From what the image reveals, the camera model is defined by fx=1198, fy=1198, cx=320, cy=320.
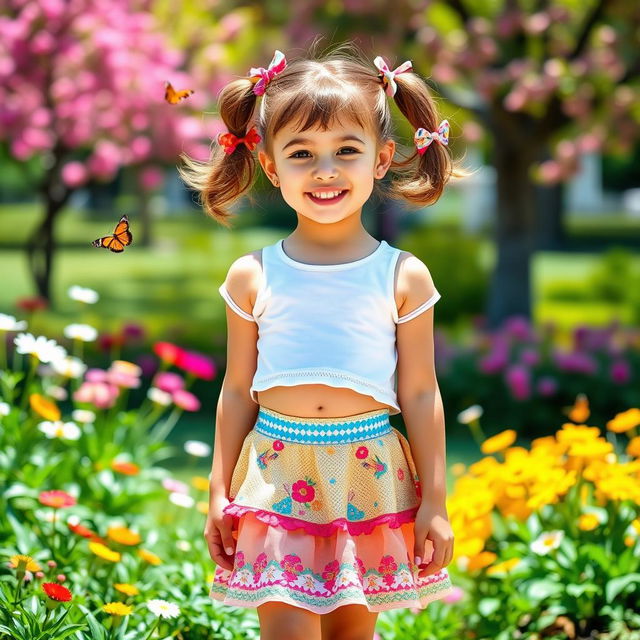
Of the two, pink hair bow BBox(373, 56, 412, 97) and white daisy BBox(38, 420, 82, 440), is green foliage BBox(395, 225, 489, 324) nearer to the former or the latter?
white daisy BBox(38, 420, 82, 440)

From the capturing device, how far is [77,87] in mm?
9180

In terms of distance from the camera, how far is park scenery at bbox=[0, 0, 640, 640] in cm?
316

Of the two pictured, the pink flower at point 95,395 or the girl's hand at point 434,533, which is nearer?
the girl's hand at point 434,533

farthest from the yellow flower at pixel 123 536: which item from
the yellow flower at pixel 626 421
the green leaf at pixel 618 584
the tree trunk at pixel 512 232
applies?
the tree trunk at pixel 512 232

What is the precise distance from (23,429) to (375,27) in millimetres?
5351

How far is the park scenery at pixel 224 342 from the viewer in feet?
10.4

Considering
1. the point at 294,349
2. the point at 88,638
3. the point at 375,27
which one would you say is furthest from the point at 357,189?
the point at 375,27

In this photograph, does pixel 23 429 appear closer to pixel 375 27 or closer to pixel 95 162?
pixel 375 27

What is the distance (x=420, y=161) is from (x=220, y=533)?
93 centimetres

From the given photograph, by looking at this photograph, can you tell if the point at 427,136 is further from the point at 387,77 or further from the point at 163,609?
the point at 163,609

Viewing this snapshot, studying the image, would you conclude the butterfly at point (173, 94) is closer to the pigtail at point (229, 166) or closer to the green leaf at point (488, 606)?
the pigtail at point (229, 166)

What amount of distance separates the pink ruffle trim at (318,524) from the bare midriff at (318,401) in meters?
0.21

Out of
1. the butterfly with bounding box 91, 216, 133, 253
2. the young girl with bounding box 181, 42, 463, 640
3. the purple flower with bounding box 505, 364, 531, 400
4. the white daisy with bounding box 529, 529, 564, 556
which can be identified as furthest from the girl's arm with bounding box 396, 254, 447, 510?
the purple flower with bounding box 505, 364, 531, 400

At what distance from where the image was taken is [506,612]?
3.26 m
